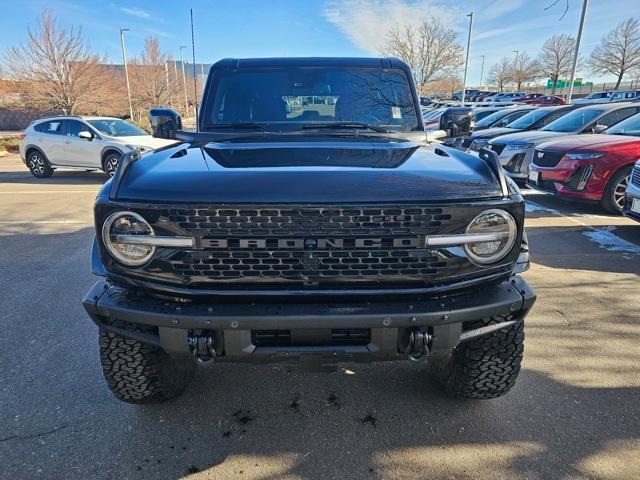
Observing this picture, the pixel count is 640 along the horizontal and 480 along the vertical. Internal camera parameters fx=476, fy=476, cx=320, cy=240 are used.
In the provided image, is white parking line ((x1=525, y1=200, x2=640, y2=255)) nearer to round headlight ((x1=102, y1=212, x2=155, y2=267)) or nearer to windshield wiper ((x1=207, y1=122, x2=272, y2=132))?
windshield wiper ((x1=207, y1=122, x2=272, y2=132))

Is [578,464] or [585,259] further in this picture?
[585,259]

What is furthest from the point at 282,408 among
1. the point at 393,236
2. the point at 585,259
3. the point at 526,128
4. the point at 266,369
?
Result: the point at 526,128

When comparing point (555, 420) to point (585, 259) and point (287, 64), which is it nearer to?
point (287, 64)

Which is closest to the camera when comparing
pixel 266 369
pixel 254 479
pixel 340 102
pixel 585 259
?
pixel 254 479

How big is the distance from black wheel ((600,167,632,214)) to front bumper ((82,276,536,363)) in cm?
625

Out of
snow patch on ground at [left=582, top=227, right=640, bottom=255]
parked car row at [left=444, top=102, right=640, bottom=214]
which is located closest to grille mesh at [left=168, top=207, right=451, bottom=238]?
snow patch on ground at [left=582, top=227, right=640, bottom=255]

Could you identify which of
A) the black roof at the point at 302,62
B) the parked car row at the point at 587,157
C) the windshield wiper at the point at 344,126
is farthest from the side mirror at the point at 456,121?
the parked car row at the point at 587,157

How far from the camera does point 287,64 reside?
3.68 metres

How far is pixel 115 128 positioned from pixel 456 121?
10.9m

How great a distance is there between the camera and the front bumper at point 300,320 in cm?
198

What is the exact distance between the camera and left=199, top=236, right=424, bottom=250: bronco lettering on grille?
201 centimetres

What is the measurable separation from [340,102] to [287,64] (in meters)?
0.55

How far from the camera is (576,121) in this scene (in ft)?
32.4

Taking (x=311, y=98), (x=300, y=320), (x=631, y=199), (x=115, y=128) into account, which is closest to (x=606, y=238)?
(x=631, y=199)
